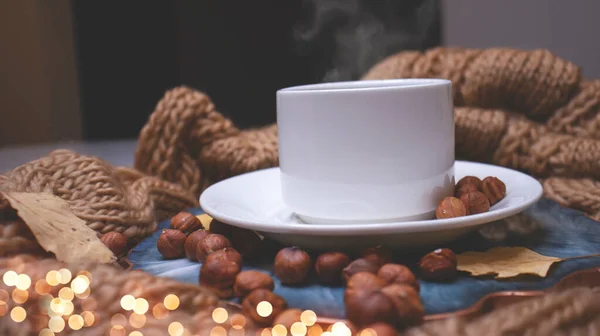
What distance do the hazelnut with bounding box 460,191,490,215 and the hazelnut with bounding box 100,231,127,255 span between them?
1.15 ft

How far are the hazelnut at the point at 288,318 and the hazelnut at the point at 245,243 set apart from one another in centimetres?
14

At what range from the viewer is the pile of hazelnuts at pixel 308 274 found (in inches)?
15.9

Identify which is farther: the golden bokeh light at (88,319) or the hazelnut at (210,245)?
the hazelnut at (210,245)

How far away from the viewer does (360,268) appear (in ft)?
1.52

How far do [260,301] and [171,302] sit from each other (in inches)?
2.8

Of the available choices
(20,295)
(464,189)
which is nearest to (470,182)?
(464,189)

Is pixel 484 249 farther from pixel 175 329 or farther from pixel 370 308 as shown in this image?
pixel 175 329

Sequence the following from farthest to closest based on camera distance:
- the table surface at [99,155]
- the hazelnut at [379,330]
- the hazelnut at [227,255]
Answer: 1. the table surface at [99,155]
2. the hazelnut at [227,255]
3. the hazelnut at [379,330]

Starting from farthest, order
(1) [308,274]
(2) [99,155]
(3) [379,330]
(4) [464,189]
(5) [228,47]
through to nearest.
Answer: (5) [228,47]
(2) [99,155]
(4) [464,189]
(1) [308,274]
(3) [379,330]

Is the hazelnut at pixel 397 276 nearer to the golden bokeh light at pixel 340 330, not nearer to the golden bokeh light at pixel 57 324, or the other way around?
the golden bokeh light at pixel 340 330

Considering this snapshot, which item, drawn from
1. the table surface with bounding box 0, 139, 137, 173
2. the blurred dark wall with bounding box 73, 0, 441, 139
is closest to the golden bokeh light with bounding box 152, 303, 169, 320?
the table surface with bounding box 0, 139, 137, 173

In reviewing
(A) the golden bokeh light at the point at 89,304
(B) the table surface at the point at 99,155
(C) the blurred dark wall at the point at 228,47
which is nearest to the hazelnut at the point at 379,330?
(A) the golden bokeh light at the point at 89,304

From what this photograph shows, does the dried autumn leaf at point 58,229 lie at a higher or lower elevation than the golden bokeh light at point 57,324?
higher

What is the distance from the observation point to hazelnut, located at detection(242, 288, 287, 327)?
0.43 meters
